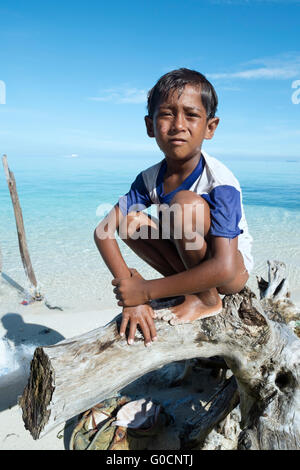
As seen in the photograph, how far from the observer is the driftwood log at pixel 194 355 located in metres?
1.98

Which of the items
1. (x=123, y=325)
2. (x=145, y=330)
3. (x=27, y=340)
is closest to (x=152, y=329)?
(x=145, y=330)

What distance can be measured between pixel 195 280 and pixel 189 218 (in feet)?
1.16

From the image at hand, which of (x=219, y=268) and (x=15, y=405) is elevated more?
(x=219, y=268)

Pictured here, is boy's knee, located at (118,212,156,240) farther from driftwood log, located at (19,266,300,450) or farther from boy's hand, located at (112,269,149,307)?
driftwood log, located at (19,266,300,450)

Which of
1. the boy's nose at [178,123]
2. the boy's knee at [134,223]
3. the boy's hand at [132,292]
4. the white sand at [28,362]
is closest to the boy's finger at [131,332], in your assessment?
the boy's hand at [132,292]

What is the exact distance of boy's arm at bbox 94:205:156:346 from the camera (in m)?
2.14

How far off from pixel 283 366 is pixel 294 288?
18.2 ft

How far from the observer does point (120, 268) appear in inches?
93.4

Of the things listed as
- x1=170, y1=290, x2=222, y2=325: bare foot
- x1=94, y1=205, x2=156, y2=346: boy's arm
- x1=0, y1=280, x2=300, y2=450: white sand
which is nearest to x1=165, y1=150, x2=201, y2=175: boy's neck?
x1=94, y1=205, x2=156, y2=346: boy's arm

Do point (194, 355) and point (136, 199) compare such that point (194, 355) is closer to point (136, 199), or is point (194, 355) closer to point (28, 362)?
point (136, 199)

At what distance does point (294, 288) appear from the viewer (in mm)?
7461

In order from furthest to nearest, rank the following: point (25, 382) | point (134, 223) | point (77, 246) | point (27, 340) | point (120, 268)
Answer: point (77, 246) → point (27, 340) → point (25, 382) → point (134, 223) → point (120, 268)
